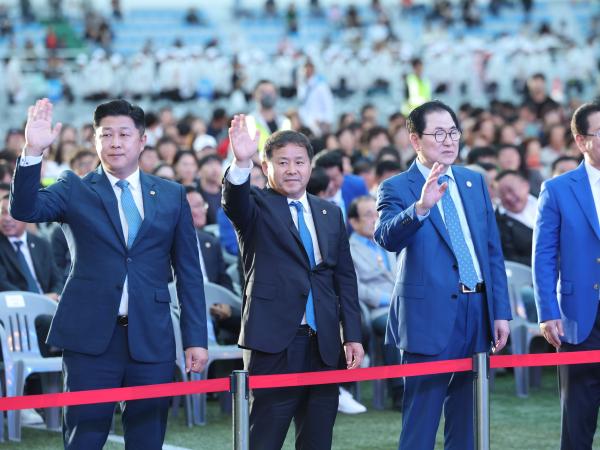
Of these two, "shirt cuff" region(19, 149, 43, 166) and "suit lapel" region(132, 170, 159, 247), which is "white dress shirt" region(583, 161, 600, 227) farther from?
"shirt cuff" region(19, 149, 43, 166)

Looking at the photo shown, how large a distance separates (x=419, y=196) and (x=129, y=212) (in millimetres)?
1356

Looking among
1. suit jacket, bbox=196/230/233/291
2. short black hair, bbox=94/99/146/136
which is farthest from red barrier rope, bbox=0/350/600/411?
suit jacket, bbox=196/230/233/291

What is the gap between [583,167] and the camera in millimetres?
6723

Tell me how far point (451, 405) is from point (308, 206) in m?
1.17

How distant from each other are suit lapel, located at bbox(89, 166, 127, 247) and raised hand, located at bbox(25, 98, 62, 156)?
17.2 inches

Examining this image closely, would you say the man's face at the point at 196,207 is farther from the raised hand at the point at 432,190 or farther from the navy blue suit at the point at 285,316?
the raised hand at the point at 432,190

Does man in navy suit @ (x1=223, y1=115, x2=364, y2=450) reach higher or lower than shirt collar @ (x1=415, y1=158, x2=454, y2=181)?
lower

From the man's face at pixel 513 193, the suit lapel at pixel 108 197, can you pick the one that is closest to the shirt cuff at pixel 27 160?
the suit lapel at pixel 108 197

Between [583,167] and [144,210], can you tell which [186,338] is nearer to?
[144,210]

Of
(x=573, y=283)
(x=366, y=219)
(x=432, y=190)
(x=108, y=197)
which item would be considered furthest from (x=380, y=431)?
(x=108, y=197)

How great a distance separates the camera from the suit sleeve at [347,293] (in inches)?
250

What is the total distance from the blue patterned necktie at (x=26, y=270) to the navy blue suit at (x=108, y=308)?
11.3ft

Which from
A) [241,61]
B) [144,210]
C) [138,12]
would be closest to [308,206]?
[144,210]

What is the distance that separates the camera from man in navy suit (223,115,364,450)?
6203 millimetres
